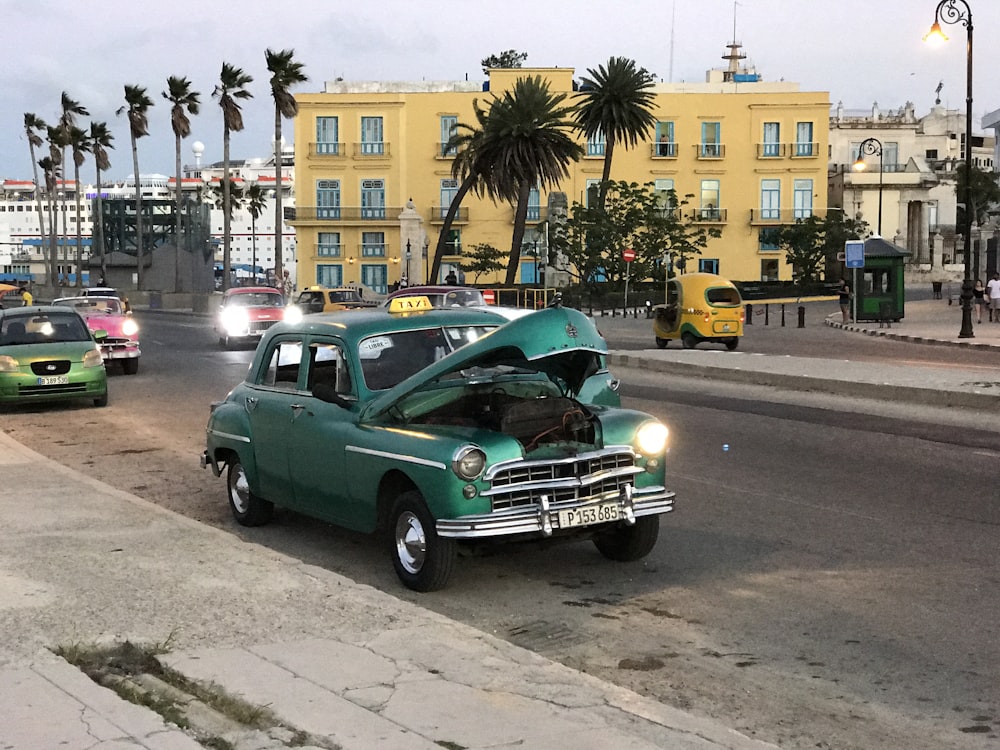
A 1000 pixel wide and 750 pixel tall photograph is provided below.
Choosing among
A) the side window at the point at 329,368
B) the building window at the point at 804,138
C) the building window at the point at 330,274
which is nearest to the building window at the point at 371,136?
the building window at the point at 330,274

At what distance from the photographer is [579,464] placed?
7105 millimetres

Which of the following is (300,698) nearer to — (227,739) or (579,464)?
(227,739)

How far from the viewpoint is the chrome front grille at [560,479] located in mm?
6914

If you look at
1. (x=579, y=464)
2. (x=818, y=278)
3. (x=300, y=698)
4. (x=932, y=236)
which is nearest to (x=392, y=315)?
(x=579, y=464)

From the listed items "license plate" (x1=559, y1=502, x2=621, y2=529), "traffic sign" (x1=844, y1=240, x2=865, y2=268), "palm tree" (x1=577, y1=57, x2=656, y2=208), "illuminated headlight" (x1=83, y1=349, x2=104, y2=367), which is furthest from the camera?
"palm tree" (x1=577, y1=57, x2=656, y2=208)

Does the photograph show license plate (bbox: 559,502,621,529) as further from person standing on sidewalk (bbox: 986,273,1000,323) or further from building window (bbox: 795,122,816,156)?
building window (bbox: 795,122,816,156)

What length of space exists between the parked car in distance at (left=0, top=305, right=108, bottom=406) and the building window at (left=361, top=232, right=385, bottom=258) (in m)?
65.8

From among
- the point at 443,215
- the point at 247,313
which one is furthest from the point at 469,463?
the point at 443,215

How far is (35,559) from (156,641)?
7.11 feet

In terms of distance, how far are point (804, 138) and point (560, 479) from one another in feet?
267

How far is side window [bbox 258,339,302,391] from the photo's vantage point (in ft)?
28.8

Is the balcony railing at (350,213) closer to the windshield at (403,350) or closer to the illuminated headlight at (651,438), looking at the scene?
the windshield at (403,350)

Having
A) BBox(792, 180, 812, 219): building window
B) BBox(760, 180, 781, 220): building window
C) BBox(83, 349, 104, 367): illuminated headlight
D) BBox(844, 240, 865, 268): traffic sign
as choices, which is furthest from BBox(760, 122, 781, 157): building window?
BBox(83, 349, 104, 367): illuminated headlight

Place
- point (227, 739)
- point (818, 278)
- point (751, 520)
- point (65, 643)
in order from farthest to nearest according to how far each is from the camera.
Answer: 1. point (818, 278)
2. point (751, 520)
3. point (65, 643)
4. point (227, 739)
